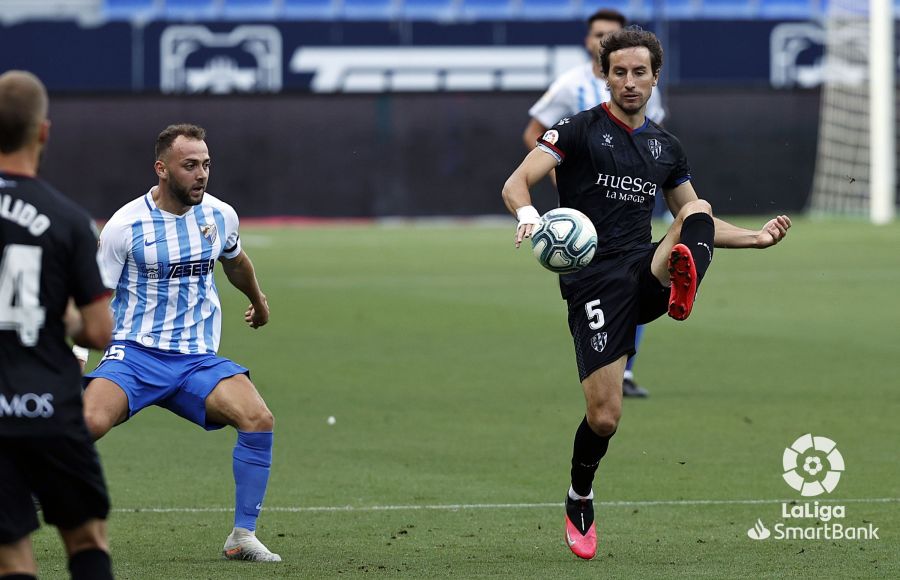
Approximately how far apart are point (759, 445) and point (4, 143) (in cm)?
Result: 591

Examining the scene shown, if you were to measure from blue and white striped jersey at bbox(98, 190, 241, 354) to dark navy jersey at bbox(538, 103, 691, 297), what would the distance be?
Result: 5.10ft

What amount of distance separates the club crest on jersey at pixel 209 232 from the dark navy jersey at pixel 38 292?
2596 millimetres

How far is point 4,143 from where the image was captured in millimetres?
4453

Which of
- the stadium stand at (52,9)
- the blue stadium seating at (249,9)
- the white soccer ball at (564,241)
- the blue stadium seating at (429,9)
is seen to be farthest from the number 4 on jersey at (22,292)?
the blue stadium seating at (429,9)

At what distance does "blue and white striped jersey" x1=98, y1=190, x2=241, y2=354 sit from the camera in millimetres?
7016

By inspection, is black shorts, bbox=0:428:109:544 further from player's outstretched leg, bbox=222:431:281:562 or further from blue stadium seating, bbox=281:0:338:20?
blue stadium seating, bbox=281:0:338:20

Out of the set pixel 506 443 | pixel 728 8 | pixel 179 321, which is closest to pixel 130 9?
pixel 728 8

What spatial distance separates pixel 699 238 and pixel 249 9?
3339 cm

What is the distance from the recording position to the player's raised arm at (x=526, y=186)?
21.9 ft

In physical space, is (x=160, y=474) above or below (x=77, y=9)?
below

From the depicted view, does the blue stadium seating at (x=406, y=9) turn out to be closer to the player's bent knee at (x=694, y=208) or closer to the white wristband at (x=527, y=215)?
the player's bent knee at (x=694, y=208)

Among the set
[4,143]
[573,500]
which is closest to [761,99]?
[573,500]

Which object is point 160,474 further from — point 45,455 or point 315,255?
point 315,255

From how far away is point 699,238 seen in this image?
23.2 ft
